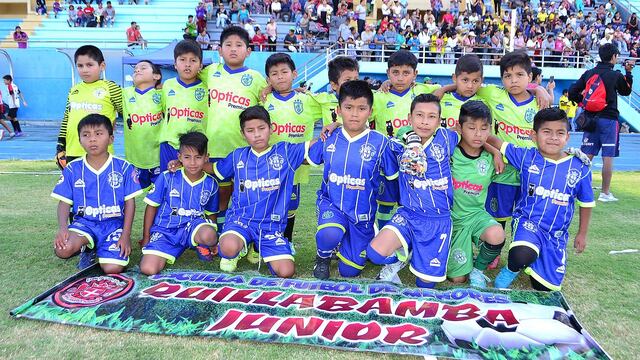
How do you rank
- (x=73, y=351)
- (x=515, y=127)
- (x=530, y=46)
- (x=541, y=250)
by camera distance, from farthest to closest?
(x=530, y=46) → (x=515, y=127) → (x=541, y=250) → (x=73, y=351)

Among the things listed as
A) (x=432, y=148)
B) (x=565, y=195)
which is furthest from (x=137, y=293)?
(x=565, y=195)

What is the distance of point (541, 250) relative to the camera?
383 cm

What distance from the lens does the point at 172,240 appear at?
13.8 feet

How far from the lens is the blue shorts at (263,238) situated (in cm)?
404

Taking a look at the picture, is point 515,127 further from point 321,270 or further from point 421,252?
point 321,270

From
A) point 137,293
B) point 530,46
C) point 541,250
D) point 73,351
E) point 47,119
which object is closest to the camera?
point 73,351

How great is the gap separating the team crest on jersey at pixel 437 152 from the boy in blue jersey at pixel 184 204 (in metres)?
1.96

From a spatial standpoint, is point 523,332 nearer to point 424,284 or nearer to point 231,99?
point 424,284

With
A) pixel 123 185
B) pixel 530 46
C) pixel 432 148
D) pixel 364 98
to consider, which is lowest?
pixel 123 185

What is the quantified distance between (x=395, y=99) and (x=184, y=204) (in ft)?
7.15

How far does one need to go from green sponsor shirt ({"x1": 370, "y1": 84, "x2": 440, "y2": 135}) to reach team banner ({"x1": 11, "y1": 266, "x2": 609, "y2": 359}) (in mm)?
1632

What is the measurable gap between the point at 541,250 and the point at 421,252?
0.93m

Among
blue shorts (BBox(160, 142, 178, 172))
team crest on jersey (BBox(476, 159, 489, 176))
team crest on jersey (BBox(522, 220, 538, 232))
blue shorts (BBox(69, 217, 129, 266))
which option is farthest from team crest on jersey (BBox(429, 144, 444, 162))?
blue shorts (BBox(69, 217, 129, 266))

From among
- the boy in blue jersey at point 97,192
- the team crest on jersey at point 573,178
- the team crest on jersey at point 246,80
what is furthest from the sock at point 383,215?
the boy in blue jersey at point 97,192
